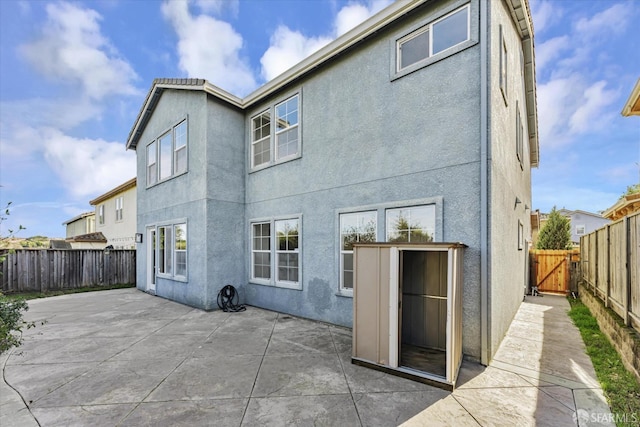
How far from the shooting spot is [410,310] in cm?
554

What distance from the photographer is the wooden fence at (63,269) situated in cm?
1180

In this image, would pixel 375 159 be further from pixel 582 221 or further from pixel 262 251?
pixel 582 221

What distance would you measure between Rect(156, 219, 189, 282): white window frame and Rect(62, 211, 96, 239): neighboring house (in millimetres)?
19602

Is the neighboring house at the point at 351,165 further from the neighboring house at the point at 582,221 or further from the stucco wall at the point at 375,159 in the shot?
the neighboring house at the point at 582,221

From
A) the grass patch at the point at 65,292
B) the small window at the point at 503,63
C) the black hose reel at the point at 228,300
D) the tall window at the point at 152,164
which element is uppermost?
the small window at the point at 503,63

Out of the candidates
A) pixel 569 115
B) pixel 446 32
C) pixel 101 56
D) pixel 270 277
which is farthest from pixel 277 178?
A: pixel 569 115

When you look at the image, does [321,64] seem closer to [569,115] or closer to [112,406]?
[112,406]

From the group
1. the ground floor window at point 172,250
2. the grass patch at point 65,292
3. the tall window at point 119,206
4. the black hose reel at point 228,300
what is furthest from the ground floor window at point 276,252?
the tall window at point 119,206

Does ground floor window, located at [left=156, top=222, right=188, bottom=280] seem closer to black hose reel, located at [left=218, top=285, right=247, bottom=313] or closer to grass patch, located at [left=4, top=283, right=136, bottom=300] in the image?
black hose reel, located at [left=218, top=285, right=247, bottom=313]

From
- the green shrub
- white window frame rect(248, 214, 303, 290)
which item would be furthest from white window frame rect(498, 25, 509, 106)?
the green shrub

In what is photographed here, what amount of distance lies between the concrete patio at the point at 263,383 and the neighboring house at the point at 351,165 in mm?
874

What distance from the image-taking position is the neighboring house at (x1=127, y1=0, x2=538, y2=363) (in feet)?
16.2

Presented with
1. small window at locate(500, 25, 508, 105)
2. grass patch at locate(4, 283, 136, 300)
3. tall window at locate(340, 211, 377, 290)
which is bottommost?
grass patch at locate(4, 283, 136, 300)

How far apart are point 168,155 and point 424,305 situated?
32.9 ft
